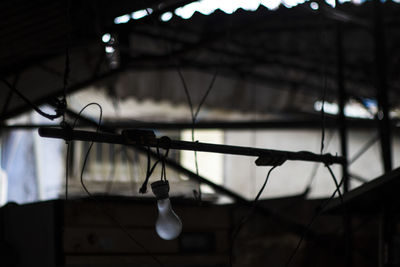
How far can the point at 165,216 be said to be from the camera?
4.58 feet

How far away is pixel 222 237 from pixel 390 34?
178 inches

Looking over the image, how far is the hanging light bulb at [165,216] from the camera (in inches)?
53.5

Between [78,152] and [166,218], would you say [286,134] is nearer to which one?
[78,152]

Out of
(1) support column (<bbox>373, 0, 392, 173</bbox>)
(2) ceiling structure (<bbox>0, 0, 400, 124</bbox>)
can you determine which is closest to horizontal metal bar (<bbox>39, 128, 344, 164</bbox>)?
(2) ceiling structure (<bbox>0, 0, 400, 124</bbox>)

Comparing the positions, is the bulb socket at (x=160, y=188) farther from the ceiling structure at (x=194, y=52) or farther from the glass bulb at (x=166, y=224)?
the ceiling structure at (x=194, y=52)

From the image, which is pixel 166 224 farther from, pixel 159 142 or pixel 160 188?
pixel 159 142

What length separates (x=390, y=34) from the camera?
6.07 metres

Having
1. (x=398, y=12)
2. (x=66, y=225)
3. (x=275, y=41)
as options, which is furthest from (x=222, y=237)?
(x=275, y=41)

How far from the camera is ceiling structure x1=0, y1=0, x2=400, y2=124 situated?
2367 mm

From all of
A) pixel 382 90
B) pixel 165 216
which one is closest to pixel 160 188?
pixel 165 216

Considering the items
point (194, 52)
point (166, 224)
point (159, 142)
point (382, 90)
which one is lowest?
point (166, 224)

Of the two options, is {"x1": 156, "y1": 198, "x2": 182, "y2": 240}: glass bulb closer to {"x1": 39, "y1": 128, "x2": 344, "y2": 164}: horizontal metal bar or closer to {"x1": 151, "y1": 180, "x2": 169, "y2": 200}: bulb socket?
{"x1": 151, "y1": 180, "x2": 169, "y2": 200}: bulb socket

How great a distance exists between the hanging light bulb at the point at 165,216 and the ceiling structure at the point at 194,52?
50cm

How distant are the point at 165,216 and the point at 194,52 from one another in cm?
475
